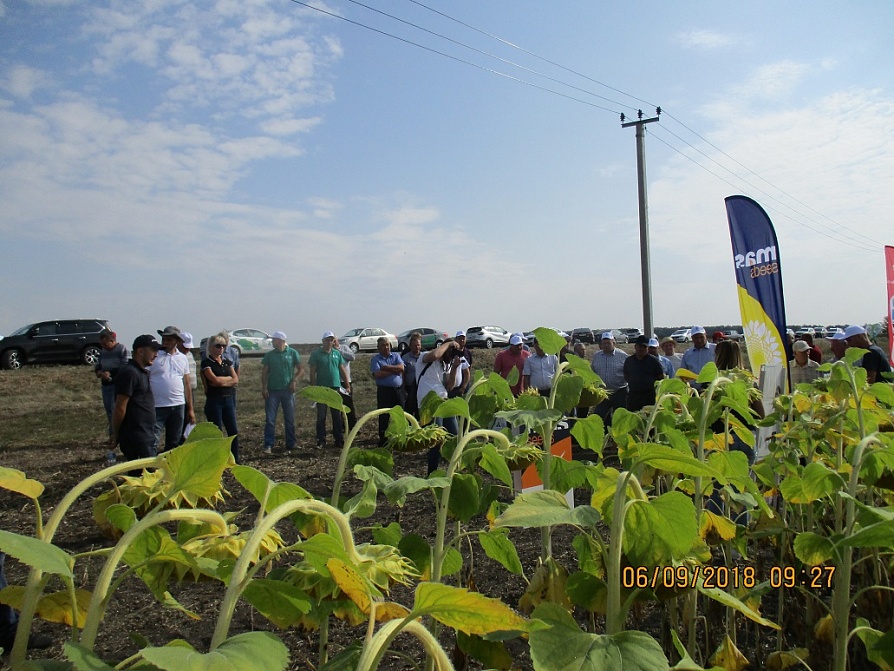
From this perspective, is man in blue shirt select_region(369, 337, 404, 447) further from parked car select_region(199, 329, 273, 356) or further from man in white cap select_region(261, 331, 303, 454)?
parked car select_region(199, 329, 273, 356)

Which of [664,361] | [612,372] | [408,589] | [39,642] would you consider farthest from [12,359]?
[408,589]

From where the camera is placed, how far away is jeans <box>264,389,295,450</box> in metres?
7.91

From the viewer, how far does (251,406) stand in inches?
509

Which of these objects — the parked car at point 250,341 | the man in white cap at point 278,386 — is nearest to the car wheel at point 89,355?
the parked car at point 250,341

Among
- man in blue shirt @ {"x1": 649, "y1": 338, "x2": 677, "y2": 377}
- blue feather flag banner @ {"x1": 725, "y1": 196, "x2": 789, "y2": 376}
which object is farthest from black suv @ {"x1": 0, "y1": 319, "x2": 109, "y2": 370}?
blue feather flag banner @ {"x1": 725, "y1": 196, "x2": 789, "y2": 376}

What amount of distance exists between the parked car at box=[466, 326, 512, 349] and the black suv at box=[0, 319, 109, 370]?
17.4 meters

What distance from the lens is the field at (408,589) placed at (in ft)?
6.29

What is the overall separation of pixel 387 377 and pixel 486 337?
2468cm

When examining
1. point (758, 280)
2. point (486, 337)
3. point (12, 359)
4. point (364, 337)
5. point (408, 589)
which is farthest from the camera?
point (486, 337)

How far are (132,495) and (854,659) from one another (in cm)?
220

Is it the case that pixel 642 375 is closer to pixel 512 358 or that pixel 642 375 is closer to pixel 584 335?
pixel 512 358

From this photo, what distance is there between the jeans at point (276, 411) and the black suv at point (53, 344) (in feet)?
42.7

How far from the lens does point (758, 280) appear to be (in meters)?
5.06

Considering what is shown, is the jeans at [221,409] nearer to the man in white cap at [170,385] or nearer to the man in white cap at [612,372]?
the man in white cap at [170,385]
